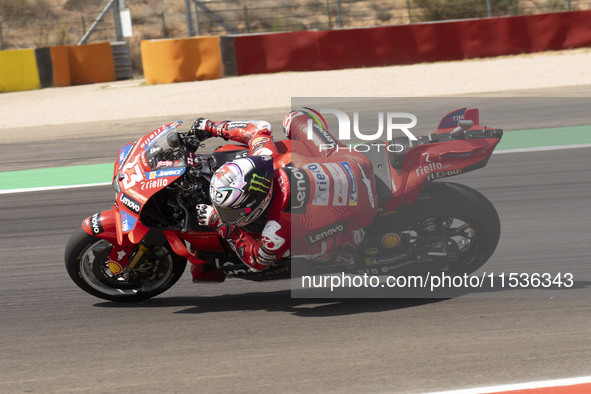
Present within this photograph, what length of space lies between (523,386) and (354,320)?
1.34 meters

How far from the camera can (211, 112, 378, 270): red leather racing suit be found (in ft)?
16.0

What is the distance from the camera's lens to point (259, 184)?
4.64m

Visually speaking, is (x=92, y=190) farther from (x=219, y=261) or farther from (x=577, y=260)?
(x=577, y=260)

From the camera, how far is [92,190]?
9055mm

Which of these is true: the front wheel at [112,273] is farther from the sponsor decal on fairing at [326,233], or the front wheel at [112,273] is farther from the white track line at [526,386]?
the white track line at [526,386]

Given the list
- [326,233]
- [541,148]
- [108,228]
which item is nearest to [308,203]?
[326,233]

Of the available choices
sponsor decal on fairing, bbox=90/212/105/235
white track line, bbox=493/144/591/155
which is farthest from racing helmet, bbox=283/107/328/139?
white track line, bbox=493/144/591/155

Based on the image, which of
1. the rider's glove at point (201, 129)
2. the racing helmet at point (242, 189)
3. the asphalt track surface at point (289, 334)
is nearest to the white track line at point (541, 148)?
the asphalt track surface at point (289, 334)

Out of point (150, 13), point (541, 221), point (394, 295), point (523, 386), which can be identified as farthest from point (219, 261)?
point (150, 13)

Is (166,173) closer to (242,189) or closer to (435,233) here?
(242,189)

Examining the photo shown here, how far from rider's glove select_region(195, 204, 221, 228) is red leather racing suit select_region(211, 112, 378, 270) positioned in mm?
113

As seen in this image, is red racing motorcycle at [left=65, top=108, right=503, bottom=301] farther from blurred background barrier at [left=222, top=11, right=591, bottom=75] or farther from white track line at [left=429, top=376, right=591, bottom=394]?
blurred background barrier at [left=222, top=11, right=591, bottom=75]

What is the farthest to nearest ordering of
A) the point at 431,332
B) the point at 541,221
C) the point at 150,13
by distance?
the point at 150,13 → the point at 541,221 → the point at 431,332

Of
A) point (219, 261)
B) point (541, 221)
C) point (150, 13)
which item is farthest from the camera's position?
point (150, 13)
